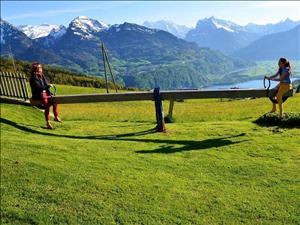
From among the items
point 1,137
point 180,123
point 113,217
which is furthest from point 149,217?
point 1,137

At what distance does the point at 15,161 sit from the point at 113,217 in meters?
4.74

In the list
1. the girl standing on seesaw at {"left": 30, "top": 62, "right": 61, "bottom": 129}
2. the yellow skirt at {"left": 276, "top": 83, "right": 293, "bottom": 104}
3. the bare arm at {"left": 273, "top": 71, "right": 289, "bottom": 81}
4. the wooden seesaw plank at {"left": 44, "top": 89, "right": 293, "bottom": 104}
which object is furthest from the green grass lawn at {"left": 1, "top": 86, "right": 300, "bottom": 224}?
the bare arm at {"left": 273, "top": 71, "right": 289, "bottom": 81}

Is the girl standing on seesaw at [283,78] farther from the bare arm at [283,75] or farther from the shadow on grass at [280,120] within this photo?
the shadow on grass at [280,120]

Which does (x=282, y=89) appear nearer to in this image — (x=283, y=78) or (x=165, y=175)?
(x=283, y=78)

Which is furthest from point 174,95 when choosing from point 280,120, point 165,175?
point 280,120

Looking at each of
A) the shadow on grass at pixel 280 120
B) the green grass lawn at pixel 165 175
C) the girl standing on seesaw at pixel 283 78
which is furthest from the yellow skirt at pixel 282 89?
the shadow on grass at pixel 280 120

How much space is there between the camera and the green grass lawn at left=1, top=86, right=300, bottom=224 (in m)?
10.1

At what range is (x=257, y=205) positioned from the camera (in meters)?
9.82

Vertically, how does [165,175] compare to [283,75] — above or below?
below

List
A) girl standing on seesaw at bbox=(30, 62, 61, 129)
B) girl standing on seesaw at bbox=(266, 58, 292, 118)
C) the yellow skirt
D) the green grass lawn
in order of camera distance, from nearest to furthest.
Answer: girl standing on seesaw at bbox=(266, 58, 292, 118) → the yellow skirt → the green grass lawn → girl standing on seesaw at bbox=(30, 62, 61, 129)

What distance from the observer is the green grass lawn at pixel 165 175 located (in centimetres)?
1006

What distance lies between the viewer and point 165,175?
11719 millimetres

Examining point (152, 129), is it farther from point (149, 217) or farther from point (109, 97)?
point (149, 217)

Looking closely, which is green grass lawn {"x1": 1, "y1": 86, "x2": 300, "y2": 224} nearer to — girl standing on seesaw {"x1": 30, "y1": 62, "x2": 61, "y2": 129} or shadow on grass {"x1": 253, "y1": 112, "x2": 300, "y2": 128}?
shadow on grass {"x1": 253, "y1": 112, "x2": 300, "y2": 128}
